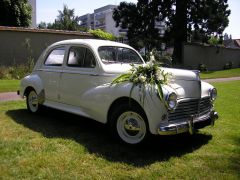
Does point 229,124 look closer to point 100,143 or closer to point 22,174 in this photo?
point 100,143

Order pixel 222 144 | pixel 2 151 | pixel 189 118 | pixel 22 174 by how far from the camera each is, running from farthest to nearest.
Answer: pixel 222 144
pixel 189 118
pixel 2 151
pixel 22 174

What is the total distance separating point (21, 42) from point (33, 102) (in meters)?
11.6

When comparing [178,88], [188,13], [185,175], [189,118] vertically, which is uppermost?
[188,13]

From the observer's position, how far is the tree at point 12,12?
25406 millimetres

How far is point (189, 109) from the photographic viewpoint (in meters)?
6.22

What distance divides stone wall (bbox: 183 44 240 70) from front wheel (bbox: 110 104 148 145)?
2455cm

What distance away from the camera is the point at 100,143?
252 inches

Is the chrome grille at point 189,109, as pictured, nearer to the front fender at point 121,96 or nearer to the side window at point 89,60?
the front fender at point 121,96

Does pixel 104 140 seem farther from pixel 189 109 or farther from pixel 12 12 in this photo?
pixel 12 12

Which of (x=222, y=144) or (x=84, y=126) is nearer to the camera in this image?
(x=222, y=144)

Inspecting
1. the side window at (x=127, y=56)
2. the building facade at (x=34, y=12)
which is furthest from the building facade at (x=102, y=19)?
the side window at (x=127, y=56)

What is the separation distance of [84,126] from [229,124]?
126 inches

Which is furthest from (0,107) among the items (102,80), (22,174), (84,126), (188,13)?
(188,13)

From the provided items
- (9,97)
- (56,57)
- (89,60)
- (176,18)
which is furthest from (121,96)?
(176,18)
